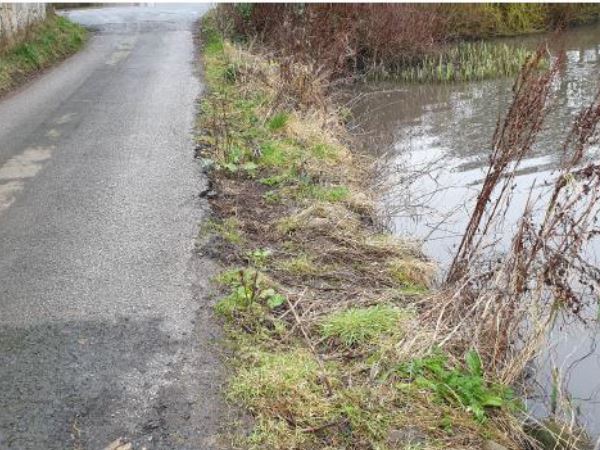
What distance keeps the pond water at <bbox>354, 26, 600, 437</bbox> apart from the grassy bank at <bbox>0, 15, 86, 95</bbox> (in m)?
6.73

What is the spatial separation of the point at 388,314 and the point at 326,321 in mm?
407

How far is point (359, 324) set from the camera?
417 centimetres

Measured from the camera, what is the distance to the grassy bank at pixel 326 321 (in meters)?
3.44

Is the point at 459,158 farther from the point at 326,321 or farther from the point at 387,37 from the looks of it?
the point at 387,37

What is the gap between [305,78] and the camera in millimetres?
9742

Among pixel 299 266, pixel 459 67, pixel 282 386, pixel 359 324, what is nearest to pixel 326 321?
pixel 359 324

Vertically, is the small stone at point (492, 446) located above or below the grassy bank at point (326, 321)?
below

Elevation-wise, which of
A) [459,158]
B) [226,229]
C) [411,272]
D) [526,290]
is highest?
[526,290]

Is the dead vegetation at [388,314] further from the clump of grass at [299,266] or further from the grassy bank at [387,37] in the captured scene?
the grassy bank at [387,37]

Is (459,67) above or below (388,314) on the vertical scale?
above

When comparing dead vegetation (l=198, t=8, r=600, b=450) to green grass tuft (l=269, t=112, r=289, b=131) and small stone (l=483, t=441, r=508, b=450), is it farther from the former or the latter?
green grass tuft (l=269, t=112, r=289, b=131)

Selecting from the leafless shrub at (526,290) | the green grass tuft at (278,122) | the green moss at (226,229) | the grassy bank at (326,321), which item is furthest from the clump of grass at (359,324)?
the green grass tuft at (278,122)

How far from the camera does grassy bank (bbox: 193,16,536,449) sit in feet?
11.3

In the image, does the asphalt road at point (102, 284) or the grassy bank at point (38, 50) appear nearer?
the asphalt road at point (102, 284)
